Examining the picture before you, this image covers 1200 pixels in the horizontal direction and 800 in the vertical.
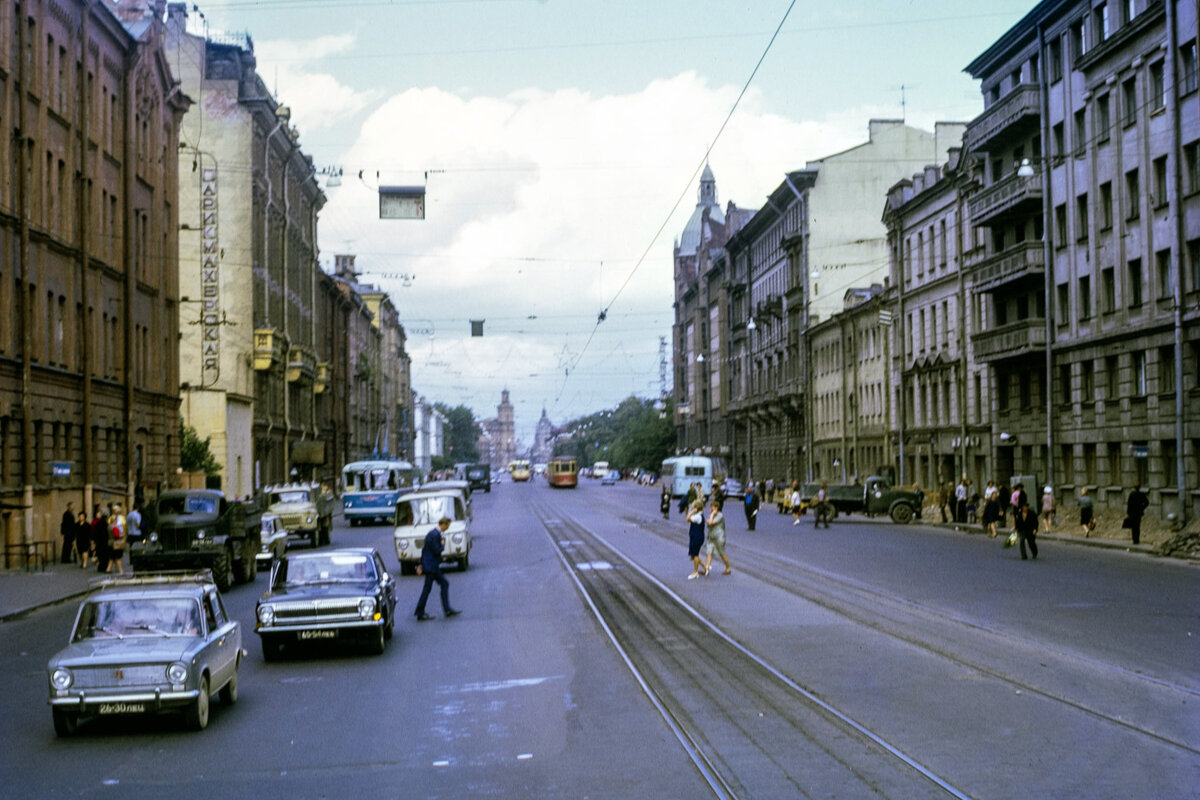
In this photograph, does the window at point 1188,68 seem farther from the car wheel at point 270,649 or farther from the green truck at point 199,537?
the car wheel at point 270,649

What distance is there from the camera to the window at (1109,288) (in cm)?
4616

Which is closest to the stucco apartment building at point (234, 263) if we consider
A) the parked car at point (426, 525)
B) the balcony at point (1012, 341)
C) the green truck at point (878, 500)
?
the green truck at point (878, 500)

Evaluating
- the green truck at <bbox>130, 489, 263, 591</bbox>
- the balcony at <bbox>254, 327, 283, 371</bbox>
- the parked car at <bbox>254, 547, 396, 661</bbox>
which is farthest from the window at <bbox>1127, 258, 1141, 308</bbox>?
the balcony at <bbox>254, 327, 283, 371</bbox>

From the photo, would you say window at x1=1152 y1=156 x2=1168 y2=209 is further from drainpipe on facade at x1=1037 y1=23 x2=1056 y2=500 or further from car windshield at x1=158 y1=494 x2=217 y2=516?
car windshield at x1=158 y1=494 x2=217 y2=516

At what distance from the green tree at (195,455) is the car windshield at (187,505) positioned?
25.6 m

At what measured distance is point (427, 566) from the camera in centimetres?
2289

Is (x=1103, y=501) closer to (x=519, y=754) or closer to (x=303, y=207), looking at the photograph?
(x=519, y=754)

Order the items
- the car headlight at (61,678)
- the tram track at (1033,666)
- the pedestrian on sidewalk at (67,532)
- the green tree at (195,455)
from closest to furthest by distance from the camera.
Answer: the tram track at (1033,666), the car headlight at (61,678), the pedestrian on sidewalk at (67,532), the green tree at (195,455)

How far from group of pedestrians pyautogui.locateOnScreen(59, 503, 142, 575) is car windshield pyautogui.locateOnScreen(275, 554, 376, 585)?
15.9 meters

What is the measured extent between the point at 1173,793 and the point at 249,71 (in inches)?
2777

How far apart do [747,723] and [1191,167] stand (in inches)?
1332

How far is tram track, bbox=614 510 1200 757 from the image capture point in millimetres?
12008

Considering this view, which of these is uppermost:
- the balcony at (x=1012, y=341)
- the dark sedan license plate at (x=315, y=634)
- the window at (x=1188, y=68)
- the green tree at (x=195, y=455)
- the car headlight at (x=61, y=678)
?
the window at (x=1188, y=68)

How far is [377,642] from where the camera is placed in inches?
717
